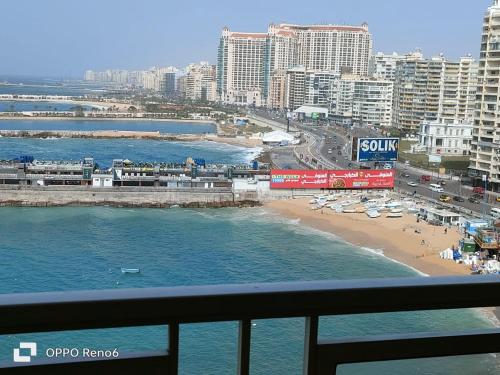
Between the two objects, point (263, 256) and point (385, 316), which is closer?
point (385, 316)

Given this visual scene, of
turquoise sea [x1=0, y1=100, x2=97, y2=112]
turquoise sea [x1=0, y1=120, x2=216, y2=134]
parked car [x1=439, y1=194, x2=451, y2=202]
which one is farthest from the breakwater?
turquoise sea [x1=0, y1=100, x2=97, y2=112]

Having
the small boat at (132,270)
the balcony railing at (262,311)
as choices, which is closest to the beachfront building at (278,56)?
the small boat at (132,270)

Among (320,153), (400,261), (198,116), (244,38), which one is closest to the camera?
(400,261)

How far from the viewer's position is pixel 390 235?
636 centimetres

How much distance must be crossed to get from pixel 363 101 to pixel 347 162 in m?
7.02

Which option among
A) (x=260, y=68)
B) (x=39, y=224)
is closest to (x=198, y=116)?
(x=260, y=68)

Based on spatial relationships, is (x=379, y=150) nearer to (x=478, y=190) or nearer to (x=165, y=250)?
(x=478, y=190)

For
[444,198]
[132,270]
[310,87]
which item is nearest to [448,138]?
[444,198]

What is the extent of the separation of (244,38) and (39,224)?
19872 mm

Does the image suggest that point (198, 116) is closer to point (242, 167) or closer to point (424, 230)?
point (242, 167)

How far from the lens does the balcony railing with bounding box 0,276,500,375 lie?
0.22 m

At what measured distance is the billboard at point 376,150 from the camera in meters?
8.27

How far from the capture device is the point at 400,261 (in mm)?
5355

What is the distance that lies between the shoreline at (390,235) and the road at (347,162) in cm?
95
